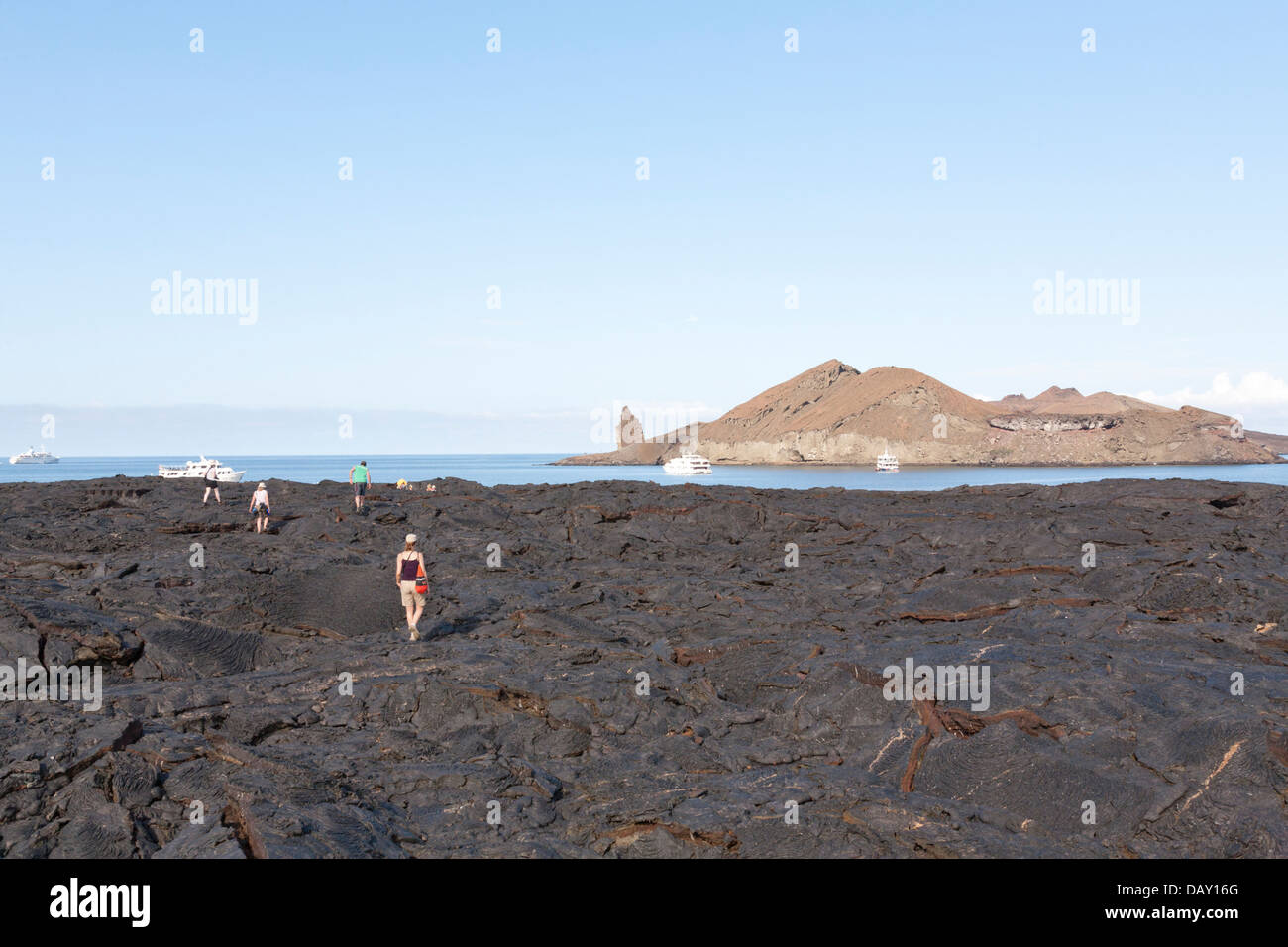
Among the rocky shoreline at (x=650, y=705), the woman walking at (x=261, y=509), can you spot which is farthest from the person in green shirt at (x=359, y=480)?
the rocky shoreline at (x=650, y=705)

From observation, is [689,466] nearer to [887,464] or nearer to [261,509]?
[887,464]

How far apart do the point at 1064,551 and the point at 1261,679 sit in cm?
1178

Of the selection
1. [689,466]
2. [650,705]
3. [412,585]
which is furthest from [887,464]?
[650,705]

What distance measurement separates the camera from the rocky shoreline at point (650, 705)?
8781 mm

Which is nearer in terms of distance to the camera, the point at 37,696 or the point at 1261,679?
the point at 37,696

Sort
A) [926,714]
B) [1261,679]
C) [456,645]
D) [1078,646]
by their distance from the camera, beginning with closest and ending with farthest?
[926,714]
[1261,679]
[1078,646]
[456,645]

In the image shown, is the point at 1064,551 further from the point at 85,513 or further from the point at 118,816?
the point at 85,513

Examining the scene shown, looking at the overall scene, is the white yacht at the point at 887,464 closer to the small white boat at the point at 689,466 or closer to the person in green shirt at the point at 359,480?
the small white boat at the point at 689,466

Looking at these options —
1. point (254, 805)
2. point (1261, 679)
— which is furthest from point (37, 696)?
point (1261, 679)

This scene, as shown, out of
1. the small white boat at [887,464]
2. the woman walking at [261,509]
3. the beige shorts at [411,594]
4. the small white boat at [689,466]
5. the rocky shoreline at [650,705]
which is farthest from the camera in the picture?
the small white boat at [887,464]
